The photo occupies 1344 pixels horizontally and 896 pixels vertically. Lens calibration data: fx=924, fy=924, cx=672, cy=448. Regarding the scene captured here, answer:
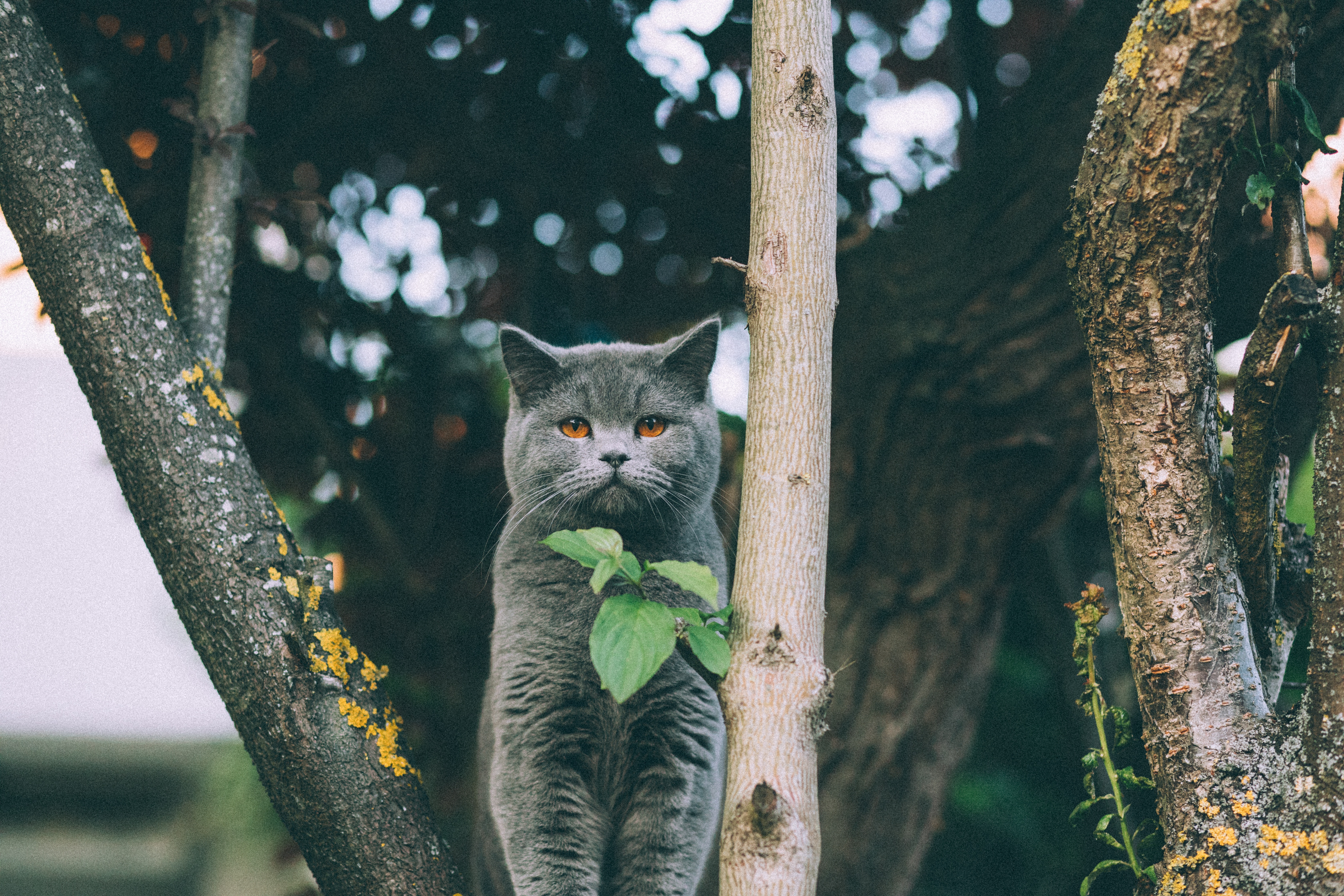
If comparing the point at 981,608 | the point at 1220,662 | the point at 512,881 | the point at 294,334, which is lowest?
the point at 512,881

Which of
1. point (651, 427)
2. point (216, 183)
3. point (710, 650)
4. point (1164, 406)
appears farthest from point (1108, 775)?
point (216, 183)

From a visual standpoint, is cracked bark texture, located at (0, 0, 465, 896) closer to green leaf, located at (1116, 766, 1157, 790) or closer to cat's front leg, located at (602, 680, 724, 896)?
cat's front leg, located at (602, 680, 724, 896)

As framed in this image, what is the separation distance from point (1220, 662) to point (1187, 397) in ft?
1.14

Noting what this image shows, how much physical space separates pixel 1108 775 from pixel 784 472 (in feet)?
2.17

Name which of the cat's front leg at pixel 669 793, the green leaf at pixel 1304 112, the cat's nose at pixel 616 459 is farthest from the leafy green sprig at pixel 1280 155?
the cat's front leg at pixel 669 793

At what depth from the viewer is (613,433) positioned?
6.08 ft

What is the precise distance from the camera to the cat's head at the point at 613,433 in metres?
1.79

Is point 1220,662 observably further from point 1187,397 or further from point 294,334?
point 294,334

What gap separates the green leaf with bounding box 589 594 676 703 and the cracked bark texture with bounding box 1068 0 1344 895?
0.64m

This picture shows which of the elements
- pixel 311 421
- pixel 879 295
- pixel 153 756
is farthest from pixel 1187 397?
pixel 153 756

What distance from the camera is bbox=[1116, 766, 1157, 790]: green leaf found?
126cm

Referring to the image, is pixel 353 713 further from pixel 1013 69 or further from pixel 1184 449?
pixel 1013 69

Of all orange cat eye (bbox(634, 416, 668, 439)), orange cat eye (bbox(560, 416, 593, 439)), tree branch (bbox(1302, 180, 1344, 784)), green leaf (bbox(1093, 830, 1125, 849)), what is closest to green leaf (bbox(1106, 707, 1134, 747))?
green leaf (bbox(1093, 830, 1125, 849))

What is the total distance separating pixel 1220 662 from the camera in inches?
47.1
